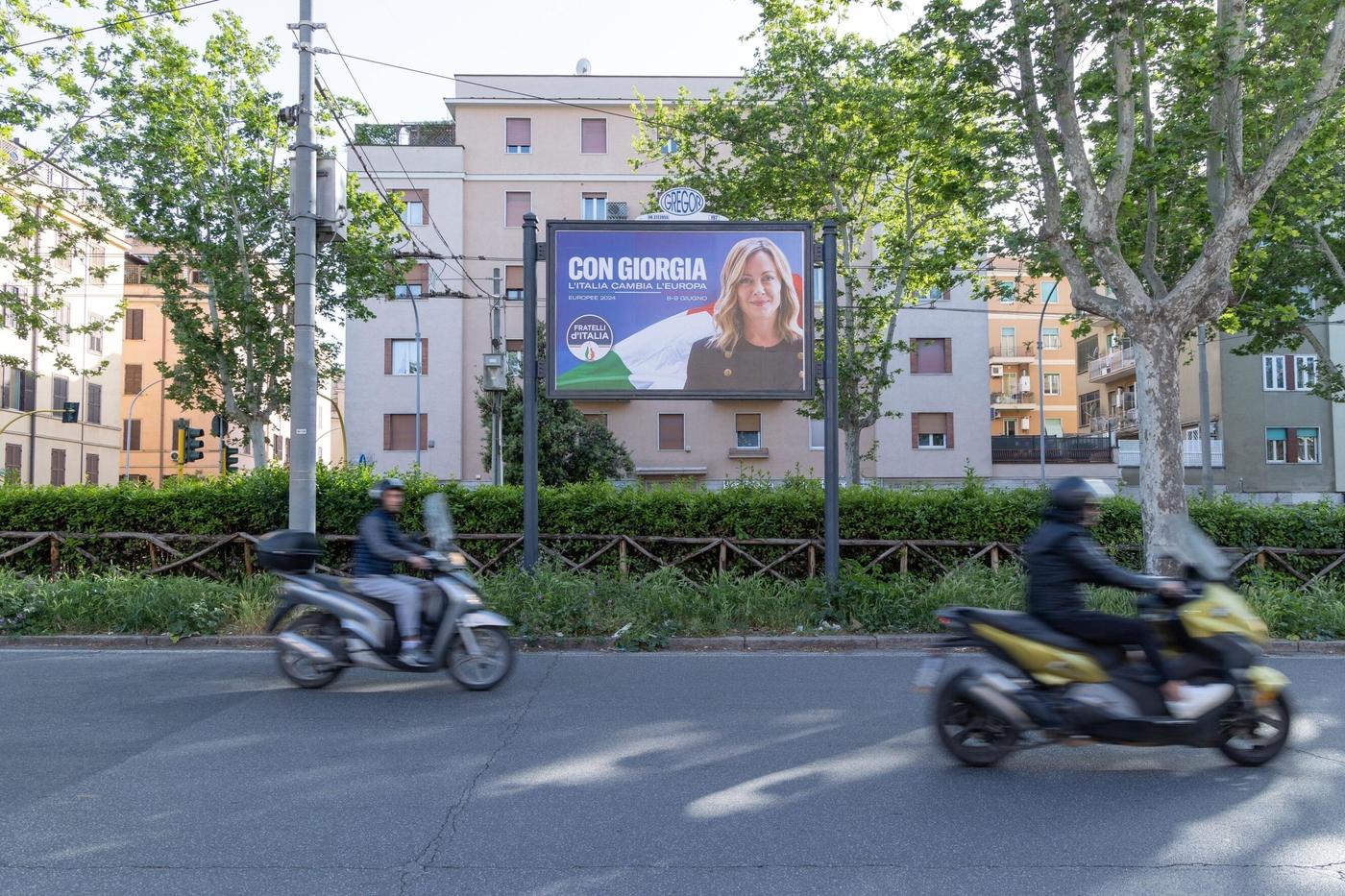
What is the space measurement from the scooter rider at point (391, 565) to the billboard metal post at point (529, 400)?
3984 millimetres

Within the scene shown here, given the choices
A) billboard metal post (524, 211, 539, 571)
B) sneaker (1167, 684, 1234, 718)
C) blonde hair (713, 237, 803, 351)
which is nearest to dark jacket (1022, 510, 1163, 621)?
sneaker (1167, 684, 1234, 718)

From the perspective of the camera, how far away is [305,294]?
38.8 ft

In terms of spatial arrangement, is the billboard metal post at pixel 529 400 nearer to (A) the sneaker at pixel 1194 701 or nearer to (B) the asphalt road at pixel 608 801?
(B) the asphalt road at pixel 608 801

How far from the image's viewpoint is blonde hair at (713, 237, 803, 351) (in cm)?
1252

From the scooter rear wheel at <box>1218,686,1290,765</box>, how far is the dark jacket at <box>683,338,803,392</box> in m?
7.49

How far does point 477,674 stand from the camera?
7.88 m

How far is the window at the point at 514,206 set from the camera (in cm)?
4244

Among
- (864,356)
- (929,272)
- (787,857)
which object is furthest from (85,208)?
(787,857)

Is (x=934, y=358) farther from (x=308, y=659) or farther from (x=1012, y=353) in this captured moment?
(x=308, y=659)

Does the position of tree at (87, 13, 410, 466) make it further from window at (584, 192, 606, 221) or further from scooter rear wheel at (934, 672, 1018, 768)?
scooter rear wheel at (934, 672, 1018, 768)

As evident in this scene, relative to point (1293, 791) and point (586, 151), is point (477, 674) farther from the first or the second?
point (586, 151)

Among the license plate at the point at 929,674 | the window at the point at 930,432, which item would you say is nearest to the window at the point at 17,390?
the window at the point at 930,432

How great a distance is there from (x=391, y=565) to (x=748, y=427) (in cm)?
3365

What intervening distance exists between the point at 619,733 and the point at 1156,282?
456 inches
